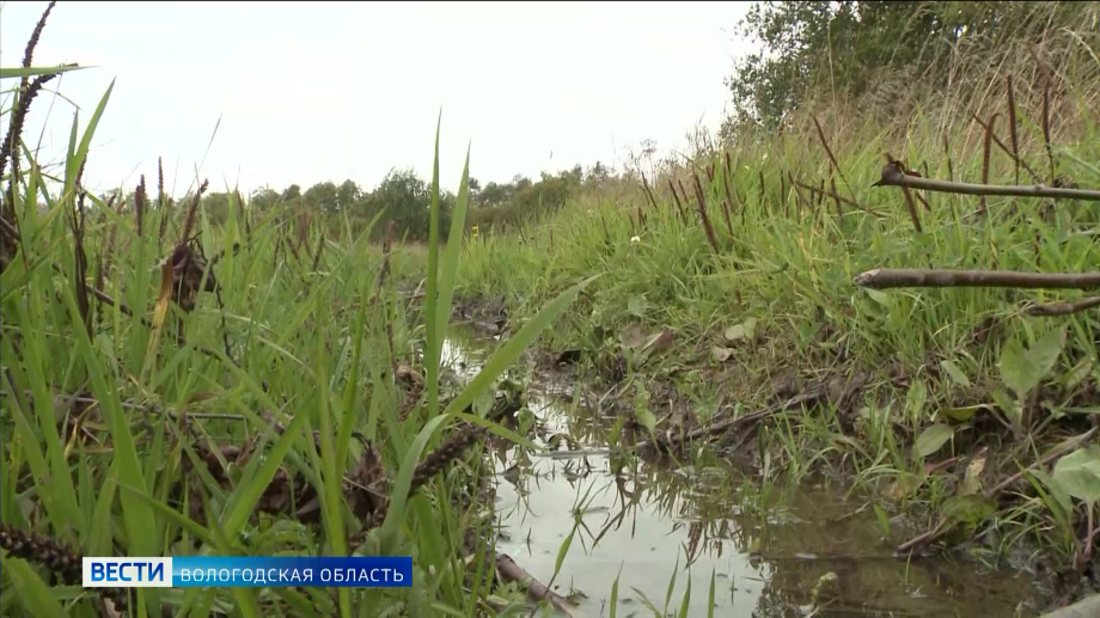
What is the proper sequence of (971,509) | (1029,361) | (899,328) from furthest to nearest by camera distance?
(899,328) < (1029,361) < (971,509)

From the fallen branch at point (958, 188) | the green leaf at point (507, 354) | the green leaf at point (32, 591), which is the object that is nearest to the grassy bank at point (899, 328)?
the fallen branch at point (958, 188)

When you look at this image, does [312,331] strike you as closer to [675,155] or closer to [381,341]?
[381,341]

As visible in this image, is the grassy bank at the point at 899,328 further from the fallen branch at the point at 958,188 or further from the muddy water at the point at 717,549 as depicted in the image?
the fallen branch at the point at 958,188

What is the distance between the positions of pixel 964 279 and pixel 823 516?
1146 mm

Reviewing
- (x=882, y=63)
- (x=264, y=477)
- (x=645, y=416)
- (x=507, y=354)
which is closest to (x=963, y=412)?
(x=645, y=416)

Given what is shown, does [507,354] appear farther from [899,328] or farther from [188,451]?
[899,328]

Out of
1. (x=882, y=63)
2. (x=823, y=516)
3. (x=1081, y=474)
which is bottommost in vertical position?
(x=823, y=516)

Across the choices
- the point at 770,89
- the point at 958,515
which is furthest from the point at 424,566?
the point at 770,89

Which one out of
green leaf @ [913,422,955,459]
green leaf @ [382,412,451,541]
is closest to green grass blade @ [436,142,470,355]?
green leaf @ [382,412,451,541]

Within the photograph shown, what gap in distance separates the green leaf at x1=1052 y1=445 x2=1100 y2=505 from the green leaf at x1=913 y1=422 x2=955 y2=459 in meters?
0.35

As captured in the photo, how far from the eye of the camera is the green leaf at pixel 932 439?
1.80 meters

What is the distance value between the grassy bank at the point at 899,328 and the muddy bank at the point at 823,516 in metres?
0.01

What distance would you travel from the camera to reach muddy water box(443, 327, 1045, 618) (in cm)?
139

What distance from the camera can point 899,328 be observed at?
2193mm
